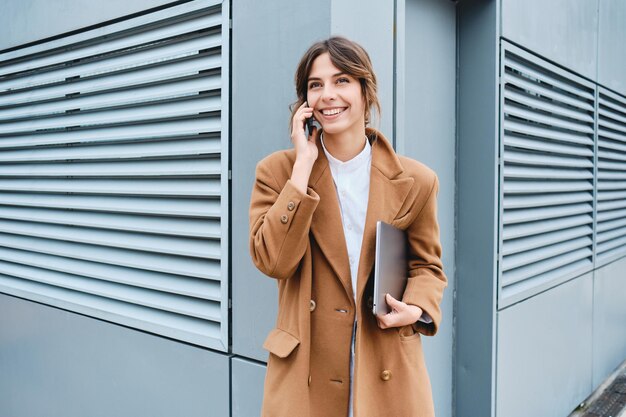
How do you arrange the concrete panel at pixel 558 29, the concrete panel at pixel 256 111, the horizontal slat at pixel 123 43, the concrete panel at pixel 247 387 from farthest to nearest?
the concrete panel at pixel 558 29, the horizontal slat at pixel 123 43, the concrete panel at pixel 247 387, the concrete panel at pixel 256 111

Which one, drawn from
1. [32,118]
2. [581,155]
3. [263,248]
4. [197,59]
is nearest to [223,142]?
[197,59]

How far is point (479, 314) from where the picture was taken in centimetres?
360

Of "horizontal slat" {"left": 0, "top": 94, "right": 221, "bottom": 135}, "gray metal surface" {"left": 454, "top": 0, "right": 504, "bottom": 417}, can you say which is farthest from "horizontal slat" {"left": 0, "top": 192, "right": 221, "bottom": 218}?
"gray metal surface" {"left": 454, "top": 0, "right": 504, "bottom": 417}

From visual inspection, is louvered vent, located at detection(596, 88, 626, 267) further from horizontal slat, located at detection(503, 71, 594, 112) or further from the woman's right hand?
the woman's right hand

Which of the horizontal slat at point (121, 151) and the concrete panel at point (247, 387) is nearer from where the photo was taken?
the concrete panel at point (247, 387)

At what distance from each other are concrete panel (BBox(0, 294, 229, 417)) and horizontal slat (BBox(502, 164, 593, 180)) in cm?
229

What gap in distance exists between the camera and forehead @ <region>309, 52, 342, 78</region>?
6.31ft

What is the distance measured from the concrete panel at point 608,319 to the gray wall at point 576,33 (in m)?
1.93

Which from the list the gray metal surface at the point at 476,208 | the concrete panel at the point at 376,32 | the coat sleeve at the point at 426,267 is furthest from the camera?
the gray metal surface at the point at 476,208

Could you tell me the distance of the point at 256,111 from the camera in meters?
2.89

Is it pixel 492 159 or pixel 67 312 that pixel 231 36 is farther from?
pixel 67 312

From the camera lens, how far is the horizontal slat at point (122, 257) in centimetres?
327

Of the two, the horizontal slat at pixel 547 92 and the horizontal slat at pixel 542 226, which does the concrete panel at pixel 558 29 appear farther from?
the horizontal slat at pixel 542 226

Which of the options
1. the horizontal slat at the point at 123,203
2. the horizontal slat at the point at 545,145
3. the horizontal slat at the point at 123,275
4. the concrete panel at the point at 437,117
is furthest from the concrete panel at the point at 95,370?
the horizontal slat at the point at 545,145
